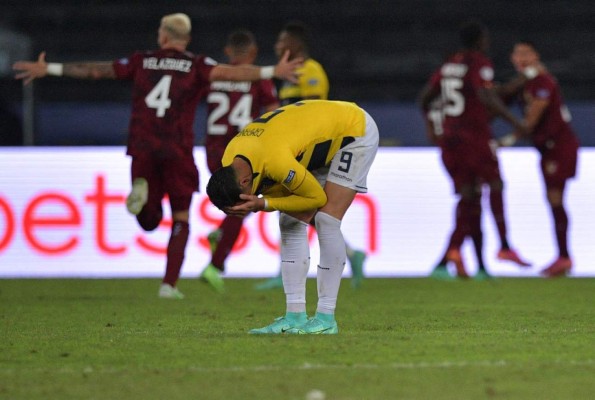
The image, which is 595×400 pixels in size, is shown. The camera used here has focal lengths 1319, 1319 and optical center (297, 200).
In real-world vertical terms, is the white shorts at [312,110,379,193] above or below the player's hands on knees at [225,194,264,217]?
above

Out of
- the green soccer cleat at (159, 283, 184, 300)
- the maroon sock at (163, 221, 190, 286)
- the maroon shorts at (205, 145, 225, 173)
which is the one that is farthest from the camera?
the maroon shorts at (205, 145, 225, 173)

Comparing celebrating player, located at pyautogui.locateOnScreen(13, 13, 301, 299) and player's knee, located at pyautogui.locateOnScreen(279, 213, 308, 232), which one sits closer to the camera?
player's knee, located at pyautogui.locateOnScreen(279, 213, 308, 232)

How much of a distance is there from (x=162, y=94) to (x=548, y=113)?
461 cm

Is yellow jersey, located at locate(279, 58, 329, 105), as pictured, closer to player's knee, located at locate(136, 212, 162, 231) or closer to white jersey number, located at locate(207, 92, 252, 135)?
white jersey number, located at locate(207, 92, 252, 135)

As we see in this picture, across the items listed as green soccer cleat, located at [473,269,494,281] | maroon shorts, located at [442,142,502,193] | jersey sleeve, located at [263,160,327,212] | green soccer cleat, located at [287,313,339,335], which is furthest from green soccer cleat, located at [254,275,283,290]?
jersey sleeve, located at [263,160,327,212]

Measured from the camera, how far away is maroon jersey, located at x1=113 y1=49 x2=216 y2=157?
8.86 metres

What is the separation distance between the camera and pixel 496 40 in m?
16.5

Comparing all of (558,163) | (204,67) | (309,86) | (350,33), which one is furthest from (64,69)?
(350,33)

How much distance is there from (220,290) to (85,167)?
8.84ft

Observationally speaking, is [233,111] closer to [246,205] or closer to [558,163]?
[558,163]

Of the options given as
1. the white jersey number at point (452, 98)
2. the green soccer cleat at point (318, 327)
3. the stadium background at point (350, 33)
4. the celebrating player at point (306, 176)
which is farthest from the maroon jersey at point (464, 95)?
the green soccer cleat at point (318, 327)

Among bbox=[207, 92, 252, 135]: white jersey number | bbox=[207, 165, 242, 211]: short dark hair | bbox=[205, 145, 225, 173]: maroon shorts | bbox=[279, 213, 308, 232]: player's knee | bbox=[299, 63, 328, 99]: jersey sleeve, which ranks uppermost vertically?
bbox=[299, 63, 328, 99]: jersey sleeve

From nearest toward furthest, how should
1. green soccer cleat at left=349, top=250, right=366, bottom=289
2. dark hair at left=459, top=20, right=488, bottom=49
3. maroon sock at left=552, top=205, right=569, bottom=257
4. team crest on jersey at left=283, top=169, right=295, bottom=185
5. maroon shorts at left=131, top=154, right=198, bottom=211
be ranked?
1. team crest on jersey at left=283, top=169, right=295, bottom=185
2. maroon shorts at left=131, top=154, right=198, bottom=211
3. green soccer cleat at left=349, top=250, right=366, bottom=289
4. dark hair at left=459, top=20, right=488, bottom=49
5. maroon sock at left=552, top=205, right=569, bottom=257

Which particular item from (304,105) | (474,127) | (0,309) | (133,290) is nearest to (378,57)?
(474,127)
